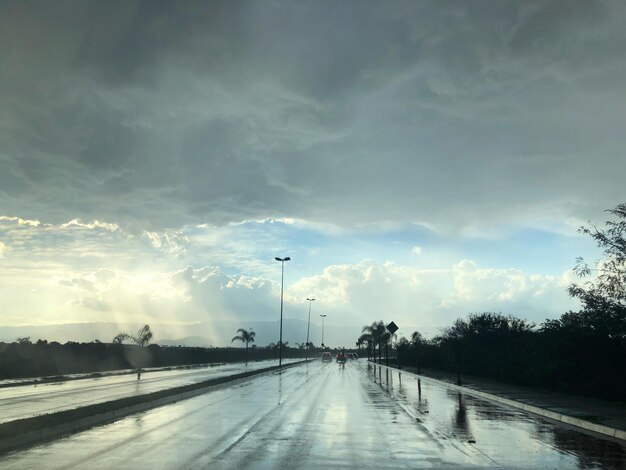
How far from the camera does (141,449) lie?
11055 millimetres

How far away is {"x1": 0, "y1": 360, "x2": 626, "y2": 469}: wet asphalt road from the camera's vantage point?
9867 mm

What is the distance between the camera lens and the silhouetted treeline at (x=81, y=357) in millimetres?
42812

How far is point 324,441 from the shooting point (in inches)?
481

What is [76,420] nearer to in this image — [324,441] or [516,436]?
[324,441]

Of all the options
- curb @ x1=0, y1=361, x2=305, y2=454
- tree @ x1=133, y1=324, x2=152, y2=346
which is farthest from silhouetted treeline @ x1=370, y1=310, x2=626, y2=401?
tree @ x1=133, y1=324, x2=152, y2=346

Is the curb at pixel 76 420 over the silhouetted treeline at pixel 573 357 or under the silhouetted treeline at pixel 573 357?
under

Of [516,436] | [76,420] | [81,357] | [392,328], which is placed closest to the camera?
[516,436]

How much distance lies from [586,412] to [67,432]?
14319mm

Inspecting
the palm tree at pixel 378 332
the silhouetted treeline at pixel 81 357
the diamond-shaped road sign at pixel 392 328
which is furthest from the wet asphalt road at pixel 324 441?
the palm tree at pixel 378 332

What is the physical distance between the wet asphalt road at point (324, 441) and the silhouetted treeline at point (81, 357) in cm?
2951

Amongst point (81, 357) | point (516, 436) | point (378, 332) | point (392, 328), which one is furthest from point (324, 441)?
point (378, 332)

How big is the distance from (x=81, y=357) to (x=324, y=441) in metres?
45.7

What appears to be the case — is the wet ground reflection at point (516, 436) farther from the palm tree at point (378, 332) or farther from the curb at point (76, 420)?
the palm tree at point (378, 332)

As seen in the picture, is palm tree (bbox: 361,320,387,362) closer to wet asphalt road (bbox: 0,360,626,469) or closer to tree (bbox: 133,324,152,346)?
tree (bbox: 133,324,152,346)
